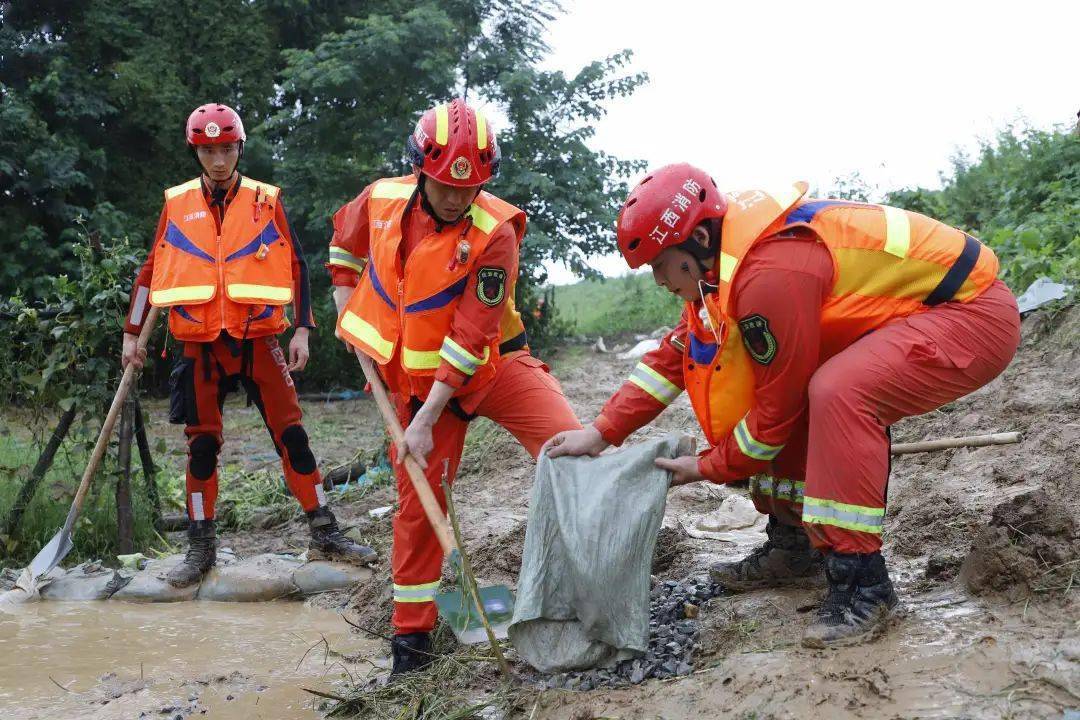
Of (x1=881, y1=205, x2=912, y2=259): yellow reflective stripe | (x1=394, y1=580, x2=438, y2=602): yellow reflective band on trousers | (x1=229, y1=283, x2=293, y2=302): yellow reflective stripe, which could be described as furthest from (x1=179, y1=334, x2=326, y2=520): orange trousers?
(x1=881, y1=205, x2=912, y2=259): yellow reflective stripe

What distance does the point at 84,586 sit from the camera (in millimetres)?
5309

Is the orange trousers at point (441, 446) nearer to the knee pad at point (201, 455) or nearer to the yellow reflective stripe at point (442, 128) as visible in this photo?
the yellow reflective stripe at point (442, 128)

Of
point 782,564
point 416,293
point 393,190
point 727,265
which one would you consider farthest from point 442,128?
point 782,564

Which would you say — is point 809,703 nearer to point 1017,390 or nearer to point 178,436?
point 1017,390

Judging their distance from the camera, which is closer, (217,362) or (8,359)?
(217,362)

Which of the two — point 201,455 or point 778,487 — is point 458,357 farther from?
point 201,455

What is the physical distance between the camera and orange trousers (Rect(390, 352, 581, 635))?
12.1 feet

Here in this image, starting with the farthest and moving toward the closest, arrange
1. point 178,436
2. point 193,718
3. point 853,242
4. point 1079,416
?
point 178,436, point 1079,416, point 193,718, point 853,242

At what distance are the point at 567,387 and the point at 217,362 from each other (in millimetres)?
4692

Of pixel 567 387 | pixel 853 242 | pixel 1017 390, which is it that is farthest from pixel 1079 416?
pixel 567 387

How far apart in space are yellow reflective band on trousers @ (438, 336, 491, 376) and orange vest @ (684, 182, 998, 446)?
0.80m

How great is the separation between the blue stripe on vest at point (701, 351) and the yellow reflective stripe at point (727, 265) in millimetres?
296

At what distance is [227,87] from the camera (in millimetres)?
12039

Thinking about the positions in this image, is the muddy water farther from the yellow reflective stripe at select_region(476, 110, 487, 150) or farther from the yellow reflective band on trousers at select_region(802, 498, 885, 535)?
the yellow reflective stripe at select_region(476, 110, 487, 150)
